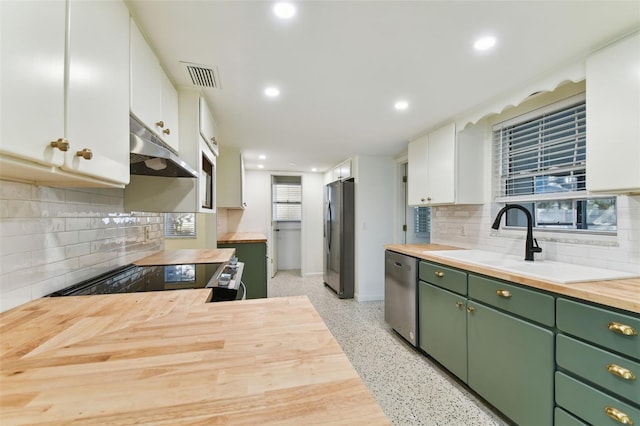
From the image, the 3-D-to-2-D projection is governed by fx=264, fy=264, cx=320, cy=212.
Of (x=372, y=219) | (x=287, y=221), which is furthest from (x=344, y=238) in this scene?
(x=287, y=221)

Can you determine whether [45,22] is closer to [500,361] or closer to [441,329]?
[500,361]

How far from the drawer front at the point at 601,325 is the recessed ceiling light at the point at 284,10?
1.84 m

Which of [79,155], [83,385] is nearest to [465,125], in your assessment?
[79,155]

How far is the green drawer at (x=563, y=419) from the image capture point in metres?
1.20

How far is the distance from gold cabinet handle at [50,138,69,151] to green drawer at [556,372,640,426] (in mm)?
2160

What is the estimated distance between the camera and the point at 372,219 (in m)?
3.97

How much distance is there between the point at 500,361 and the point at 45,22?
2.46 meters

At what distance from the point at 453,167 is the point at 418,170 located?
550 millimetres

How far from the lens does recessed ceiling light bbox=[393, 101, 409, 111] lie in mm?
2139

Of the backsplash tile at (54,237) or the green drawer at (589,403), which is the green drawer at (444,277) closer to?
the green drawer at (589,403)

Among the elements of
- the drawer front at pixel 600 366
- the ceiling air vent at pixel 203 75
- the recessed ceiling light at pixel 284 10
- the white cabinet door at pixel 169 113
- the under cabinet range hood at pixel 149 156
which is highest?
the recessed ceiling light at pixel 284 10

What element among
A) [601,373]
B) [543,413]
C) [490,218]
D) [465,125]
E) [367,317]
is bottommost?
[367,317]

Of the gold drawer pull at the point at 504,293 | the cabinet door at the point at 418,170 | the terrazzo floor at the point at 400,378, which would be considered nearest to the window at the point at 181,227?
the terrazzo floor at the point at 400,378

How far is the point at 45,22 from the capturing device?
0.72 meters
